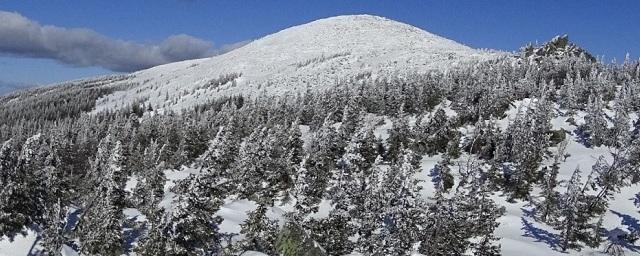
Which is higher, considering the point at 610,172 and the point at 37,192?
the point at 610,172

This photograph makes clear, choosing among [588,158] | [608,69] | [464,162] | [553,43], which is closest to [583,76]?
[608,69]

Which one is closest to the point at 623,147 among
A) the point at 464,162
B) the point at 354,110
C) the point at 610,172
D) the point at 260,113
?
the point at 610,172

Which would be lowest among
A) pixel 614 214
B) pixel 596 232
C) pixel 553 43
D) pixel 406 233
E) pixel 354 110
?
pixel 406 233

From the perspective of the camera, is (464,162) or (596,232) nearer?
(596,232)

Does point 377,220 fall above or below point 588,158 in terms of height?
below

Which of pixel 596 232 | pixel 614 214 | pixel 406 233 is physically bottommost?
pixel 406 233

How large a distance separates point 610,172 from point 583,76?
218 feet

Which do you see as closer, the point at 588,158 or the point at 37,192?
the point at 37,192

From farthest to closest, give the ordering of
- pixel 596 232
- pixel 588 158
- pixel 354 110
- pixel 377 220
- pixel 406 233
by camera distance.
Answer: pixel 354 110 < pixel 588 158 < pixel 596 232 < pixel 377 220 < pixel 406 233

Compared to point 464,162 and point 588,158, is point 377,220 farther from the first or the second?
point 588,158

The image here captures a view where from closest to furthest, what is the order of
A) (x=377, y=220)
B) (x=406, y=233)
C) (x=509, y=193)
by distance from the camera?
(x=406, y=233) → (x=377, y=220) → (x=509, y=193)

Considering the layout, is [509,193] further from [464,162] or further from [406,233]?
[406,233]

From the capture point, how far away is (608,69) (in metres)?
132

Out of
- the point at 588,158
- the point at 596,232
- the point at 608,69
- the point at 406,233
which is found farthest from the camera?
the point at 608,69
